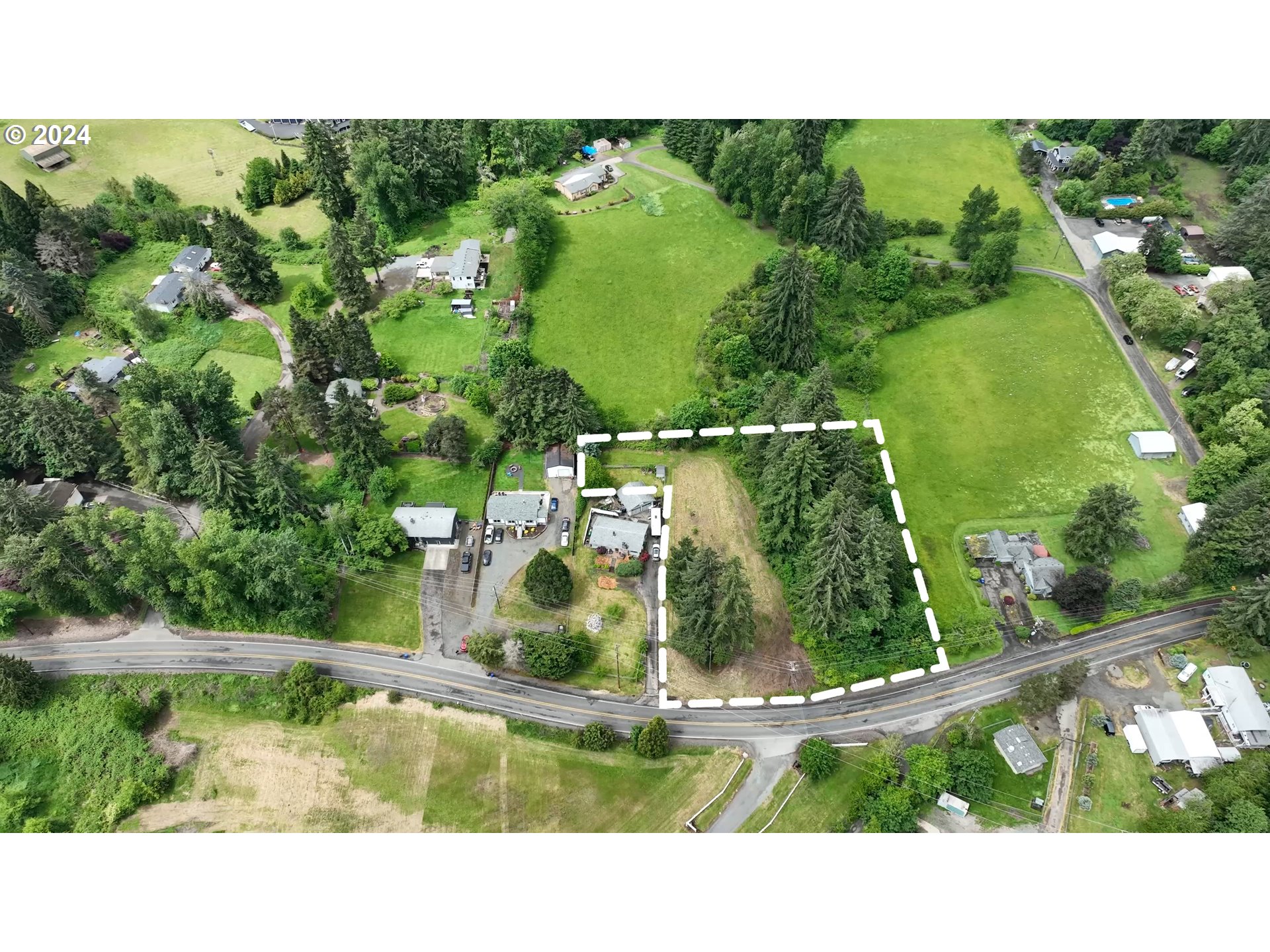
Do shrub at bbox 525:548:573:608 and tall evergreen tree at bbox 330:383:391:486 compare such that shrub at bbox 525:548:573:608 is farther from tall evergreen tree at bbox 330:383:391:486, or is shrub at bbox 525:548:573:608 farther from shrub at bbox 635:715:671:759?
tall evergreen tree at bbox 330:383:391:486

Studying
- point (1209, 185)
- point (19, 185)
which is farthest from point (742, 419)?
point (19, 185)

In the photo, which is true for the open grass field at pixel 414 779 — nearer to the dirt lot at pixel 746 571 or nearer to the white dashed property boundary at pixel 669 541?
the white dashed property boundary at pixel 669 541

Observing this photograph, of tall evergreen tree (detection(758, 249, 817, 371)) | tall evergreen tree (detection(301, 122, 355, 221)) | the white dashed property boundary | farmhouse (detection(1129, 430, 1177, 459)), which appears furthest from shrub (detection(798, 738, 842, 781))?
tall evergreen tree (detection(301, 122, 355, 221))

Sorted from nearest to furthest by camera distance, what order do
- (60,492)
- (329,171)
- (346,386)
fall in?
(60,492) → (346,386) → (329,171)

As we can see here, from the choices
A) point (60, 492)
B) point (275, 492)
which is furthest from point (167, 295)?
point (275, 492)

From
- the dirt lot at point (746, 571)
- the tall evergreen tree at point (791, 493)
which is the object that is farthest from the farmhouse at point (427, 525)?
the tall evergreen tree at point (791, 493)

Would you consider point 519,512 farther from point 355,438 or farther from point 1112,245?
point 1112,245

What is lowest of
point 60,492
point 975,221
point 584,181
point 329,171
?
point 60,492
